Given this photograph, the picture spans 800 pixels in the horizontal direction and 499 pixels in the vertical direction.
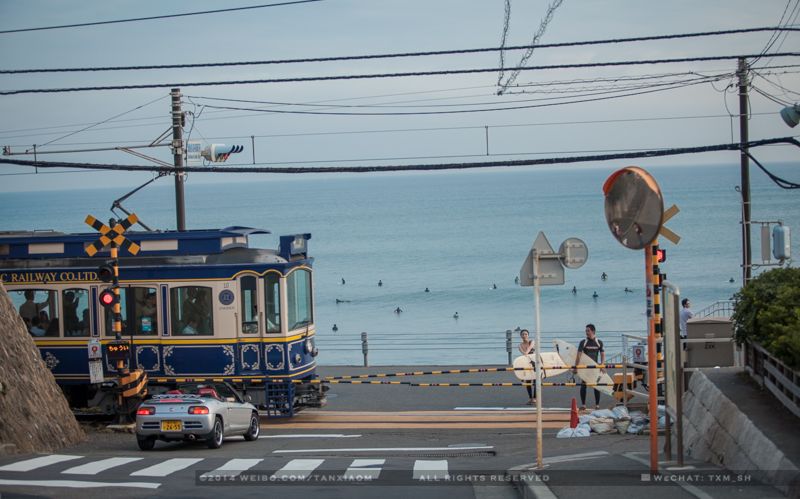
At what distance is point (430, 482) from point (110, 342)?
433 inches

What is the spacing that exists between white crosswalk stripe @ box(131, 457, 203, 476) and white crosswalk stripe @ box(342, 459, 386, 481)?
243 centimetres

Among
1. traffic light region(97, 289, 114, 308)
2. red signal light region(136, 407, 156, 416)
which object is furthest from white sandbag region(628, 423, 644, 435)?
traffic light region(97, 289, 114, 308)

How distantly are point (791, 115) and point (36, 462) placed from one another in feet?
41.7

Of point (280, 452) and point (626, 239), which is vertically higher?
point (626, 239)

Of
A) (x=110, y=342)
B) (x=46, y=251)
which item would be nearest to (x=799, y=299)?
(x=110, y=342)

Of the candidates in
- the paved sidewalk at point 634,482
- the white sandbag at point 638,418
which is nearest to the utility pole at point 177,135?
the white sandbag at point 638,418

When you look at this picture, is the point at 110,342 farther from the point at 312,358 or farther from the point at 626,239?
the point at 626,239

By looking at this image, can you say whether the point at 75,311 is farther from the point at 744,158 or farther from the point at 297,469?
the point at 744,158

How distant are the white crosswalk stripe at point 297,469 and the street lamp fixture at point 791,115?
898 cm

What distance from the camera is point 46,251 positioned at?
2305 cm

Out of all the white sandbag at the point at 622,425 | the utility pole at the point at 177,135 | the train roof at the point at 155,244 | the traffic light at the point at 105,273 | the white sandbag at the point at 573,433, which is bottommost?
the white sandbag at the point at 573,433

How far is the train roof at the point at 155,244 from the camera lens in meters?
22.3

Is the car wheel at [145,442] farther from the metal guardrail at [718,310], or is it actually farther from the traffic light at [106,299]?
the metal guardrail at [718,310]

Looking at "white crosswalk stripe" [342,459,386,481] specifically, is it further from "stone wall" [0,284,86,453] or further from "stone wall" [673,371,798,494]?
"stone wall" [0,284,86,453]
